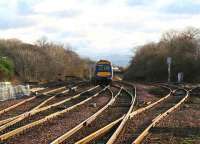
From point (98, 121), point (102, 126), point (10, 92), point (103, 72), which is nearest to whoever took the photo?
point (102, 126)

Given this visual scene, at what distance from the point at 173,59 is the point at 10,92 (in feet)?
135

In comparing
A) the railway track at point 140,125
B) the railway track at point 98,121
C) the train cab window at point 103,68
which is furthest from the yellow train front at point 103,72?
the railway track at point 140,125

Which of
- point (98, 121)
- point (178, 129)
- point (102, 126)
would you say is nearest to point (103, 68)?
point (98, 121)

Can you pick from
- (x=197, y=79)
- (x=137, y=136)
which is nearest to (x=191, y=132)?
(x=137, y=136)

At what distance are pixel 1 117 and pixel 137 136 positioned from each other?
6890mm

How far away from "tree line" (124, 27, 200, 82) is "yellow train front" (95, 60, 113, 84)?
41.8ft

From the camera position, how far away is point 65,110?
20.3 metres

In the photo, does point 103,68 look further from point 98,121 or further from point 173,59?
point 98,121

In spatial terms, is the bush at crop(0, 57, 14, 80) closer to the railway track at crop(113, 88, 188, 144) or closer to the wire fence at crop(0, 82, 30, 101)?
the wire fence at crop(0, 82, 30, 101)

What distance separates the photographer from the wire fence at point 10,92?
2964 centimetres

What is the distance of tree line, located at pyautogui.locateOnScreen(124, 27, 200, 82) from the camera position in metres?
63.8

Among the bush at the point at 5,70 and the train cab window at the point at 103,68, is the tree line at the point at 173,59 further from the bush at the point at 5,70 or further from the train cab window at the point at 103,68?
the bush at the point at 5,70

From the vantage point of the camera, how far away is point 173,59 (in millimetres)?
69188

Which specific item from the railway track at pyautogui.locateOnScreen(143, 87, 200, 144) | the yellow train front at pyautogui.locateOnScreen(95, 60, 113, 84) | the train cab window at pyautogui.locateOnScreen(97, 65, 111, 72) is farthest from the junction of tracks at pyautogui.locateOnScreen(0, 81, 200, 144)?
the train cab window at pyautogui.locateOnScreen(97, 65, 111, 72)
